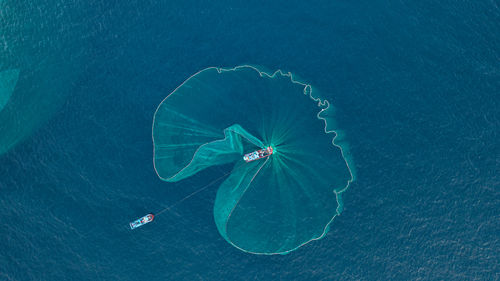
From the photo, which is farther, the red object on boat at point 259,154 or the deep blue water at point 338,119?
the deep blue water at point 338,119

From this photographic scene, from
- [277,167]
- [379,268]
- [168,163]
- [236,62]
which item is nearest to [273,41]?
[236,62]

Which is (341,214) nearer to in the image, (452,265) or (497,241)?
(452,265)

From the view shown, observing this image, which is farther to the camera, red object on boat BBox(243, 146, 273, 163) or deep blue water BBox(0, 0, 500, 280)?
deep blue water BBox(0, 0, 500, 280)

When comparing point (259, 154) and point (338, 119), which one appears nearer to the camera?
point (259, 154)

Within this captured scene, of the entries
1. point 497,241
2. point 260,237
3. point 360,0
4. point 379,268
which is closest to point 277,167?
point 260,237

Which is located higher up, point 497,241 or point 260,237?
point 497,241

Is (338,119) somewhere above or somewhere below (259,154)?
above

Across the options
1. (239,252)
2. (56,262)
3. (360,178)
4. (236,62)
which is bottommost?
(56,262)
